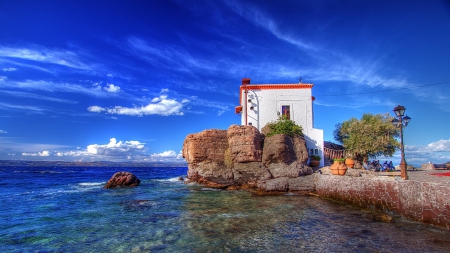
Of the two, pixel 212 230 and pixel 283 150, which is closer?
pixel 212 230

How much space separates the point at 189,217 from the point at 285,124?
1423 centimetres

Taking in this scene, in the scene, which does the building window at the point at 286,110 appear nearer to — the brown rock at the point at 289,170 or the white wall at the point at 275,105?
the white wall at the point at 275,105

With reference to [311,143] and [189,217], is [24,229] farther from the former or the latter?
[311,143]

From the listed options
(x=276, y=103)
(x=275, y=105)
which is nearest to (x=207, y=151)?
(x=275, y=105)

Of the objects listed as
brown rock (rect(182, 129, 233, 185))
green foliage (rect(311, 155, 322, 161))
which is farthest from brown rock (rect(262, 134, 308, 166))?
brown rock (rect(182, 129, 233, 185))

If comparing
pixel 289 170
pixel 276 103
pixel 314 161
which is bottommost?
pixel 289 170

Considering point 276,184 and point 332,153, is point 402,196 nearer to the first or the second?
point 276,184

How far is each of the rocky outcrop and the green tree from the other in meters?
5.43

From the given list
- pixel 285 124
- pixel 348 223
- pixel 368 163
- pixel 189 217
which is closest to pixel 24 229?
pixel 189 217

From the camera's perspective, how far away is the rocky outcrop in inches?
729

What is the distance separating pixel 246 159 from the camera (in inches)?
779

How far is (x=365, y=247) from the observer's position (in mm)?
6516

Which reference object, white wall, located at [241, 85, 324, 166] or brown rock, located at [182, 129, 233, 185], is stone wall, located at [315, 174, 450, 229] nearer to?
brown rock, located at [182, 129, 233, 185]

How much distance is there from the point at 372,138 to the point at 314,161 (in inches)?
221
